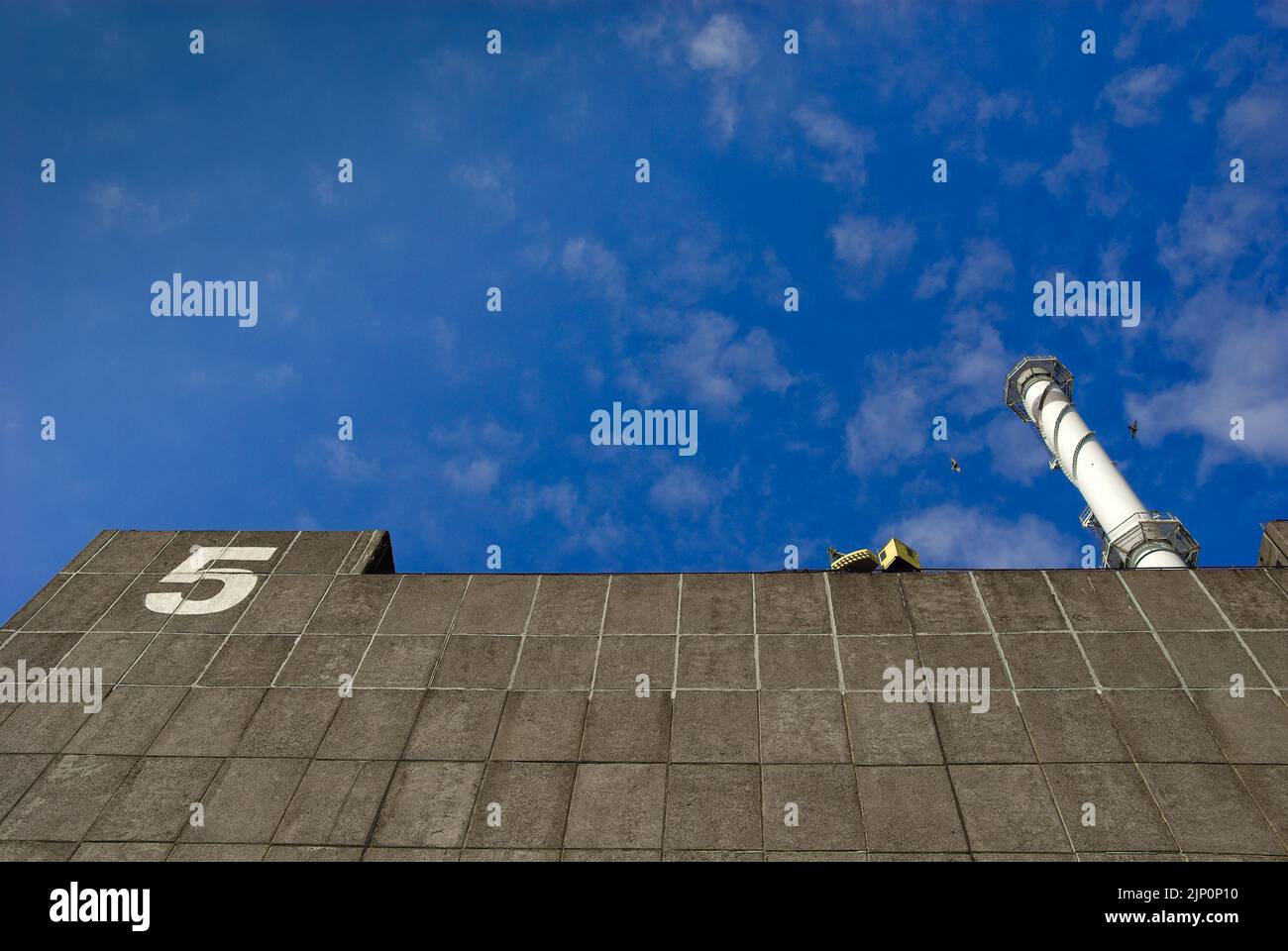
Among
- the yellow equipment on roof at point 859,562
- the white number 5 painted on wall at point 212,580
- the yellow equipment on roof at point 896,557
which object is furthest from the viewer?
the yellow equipment on roof at point 859,562

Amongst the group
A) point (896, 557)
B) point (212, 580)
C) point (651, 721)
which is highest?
point (896, 557)

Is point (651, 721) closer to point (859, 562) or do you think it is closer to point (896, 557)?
point (896, 557)

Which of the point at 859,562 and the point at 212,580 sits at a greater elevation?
the point at 859,562

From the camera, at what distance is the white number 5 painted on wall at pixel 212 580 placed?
19422mm

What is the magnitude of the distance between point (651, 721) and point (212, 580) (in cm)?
1010

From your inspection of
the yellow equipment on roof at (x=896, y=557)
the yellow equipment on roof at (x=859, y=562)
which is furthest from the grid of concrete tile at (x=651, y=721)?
the yellow equipment on roof at (x=859, y=562)

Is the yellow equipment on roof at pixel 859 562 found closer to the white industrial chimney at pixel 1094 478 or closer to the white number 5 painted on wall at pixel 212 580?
the white industrial chimney at pixel 1094 478

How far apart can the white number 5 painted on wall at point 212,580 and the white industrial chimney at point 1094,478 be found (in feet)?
79.8

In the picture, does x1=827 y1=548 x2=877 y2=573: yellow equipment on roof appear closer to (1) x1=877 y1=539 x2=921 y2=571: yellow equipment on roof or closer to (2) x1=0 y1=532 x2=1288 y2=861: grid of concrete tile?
(1) x1=877 y1=539 x2=921 y2=571: yellow equipment on roof

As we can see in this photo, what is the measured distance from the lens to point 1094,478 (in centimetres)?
4250

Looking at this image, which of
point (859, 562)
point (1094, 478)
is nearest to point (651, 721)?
point (859, 562)

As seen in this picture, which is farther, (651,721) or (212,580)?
(212,580)
